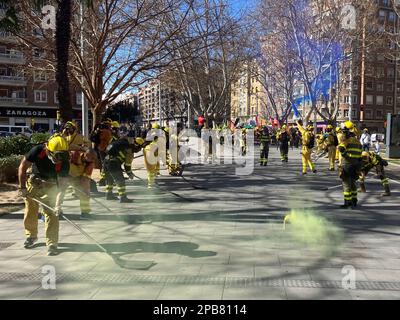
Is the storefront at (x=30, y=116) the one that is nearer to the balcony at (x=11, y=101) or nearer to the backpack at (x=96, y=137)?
the balcony at (x=11, y=101)

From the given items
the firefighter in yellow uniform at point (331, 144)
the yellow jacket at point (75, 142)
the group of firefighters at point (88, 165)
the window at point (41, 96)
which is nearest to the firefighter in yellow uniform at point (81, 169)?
the group of firefighters at point (88, 165)

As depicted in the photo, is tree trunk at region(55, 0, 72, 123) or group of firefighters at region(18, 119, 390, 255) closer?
group of firefighters at region(18, 119, 390, 255)

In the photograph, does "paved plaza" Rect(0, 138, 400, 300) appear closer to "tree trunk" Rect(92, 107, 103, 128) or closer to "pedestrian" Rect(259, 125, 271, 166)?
"tree trunk" Rect(92, 107, 103, 128)

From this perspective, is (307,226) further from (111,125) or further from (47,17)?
(47,17)

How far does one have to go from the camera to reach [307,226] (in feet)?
24.6

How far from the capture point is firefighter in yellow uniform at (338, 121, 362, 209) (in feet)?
29.7

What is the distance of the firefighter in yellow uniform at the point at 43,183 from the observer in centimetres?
595

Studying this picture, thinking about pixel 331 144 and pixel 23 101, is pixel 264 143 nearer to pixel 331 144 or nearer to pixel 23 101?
pixel 331 144

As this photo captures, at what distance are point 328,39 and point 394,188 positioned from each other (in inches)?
614

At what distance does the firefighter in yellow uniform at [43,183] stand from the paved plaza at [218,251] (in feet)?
0.89

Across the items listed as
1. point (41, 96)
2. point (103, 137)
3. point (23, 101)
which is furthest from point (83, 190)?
point (41, 96)

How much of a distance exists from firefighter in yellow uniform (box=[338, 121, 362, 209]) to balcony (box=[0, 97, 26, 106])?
1913 inches

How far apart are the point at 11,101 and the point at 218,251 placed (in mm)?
50909

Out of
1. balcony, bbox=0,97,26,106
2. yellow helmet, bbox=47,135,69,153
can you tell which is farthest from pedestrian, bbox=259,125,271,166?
balcony, bbox=0,97,26,106
